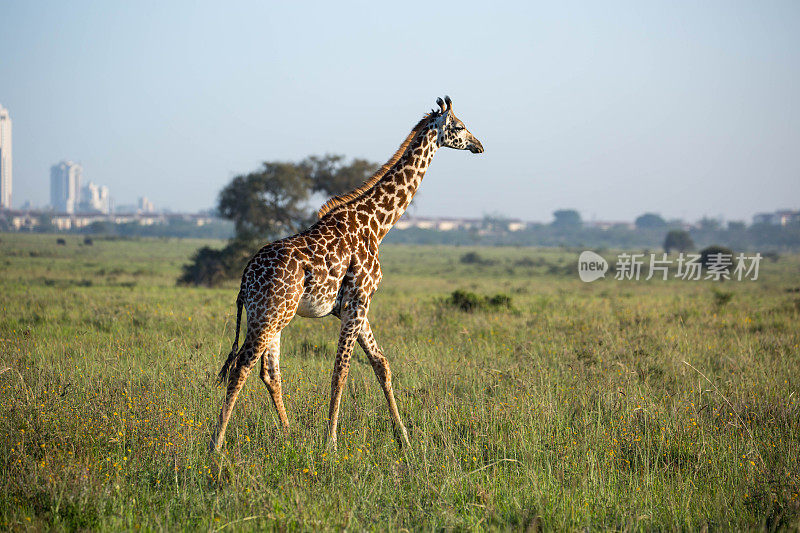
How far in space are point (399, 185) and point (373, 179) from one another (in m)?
0.27

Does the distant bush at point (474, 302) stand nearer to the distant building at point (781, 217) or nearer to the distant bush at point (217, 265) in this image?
the distant bush at point (217, 265)

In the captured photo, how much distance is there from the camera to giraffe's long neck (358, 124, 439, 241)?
20.9 ft

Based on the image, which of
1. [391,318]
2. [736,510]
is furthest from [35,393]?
[391,318]

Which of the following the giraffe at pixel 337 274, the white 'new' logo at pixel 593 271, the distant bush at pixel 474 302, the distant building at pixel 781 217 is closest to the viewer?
the giraffe at pixel 337 274

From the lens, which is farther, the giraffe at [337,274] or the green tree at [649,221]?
the green tree at [649,221]

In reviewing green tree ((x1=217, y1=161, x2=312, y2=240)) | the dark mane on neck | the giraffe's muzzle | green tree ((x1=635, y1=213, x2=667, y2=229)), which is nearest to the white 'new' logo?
green tree ((x1=217, y1=161, x2=312, y2=240))

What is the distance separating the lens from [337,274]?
19.3 ft

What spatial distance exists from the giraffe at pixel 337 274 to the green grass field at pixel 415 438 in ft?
1.59

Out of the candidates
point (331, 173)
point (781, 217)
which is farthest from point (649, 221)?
point (331, 173)

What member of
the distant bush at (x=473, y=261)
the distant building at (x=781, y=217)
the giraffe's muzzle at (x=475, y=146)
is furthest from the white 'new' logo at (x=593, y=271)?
the distant building at (x=781, y=217)

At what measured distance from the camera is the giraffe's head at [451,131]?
6.50m

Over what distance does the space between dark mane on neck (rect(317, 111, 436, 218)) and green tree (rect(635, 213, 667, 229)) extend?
181 m

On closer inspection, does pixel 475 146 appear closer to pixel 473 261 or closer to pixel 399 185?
pixel 399 185

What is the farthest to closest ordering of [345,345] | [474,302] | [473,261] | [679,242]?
[679,242] < [473,261] < [474,302] < [345,345]
